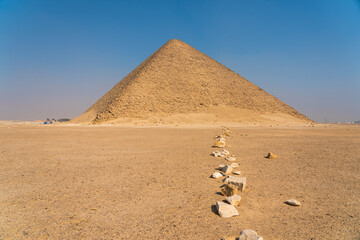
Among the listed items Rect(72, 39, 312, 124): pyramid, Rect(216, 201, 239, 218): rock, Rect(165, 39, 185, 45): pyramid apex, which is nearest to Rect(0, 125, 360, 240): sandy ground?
Rect(216, 201, 239, 218): rock

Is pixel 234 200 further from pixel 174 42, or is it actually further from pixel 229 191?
pixel 174 42

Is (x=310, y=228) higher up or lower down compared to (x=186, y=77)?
lower down

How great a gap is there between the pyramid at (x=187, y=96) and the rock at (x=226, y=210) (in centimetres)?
3047

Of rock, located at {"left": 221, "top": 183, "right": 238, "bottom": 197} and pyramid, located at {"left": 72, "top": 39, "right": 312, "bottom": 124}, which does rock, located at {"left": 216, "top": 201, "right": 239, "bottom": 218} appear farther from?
pyramid, located at {"left": 72, "top": 39, "right": 312, "bottom": 124}

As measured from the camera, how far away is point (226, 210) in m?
2.28

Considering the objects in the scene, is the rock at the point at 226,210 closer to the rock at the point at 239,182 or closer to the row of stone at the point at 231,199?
the row of stone at the point at 231,199

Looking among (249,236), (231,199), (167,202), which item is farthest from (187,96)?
(249,236)

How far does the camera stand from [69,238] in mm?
1897

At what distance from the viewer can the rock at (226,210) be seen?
224cm

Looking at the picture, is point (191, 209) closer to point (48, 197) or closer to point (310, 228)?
point (310, 228)

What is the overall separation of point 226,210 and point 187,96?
133ft

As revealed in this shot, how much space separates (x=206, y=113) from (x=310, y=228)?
3581 centimetres

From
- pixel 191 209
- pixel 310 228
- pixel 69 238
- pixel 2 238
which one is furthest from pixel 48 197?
A: pixel 310 228

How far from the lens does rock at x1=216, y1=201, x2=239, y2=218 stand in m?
2.24
